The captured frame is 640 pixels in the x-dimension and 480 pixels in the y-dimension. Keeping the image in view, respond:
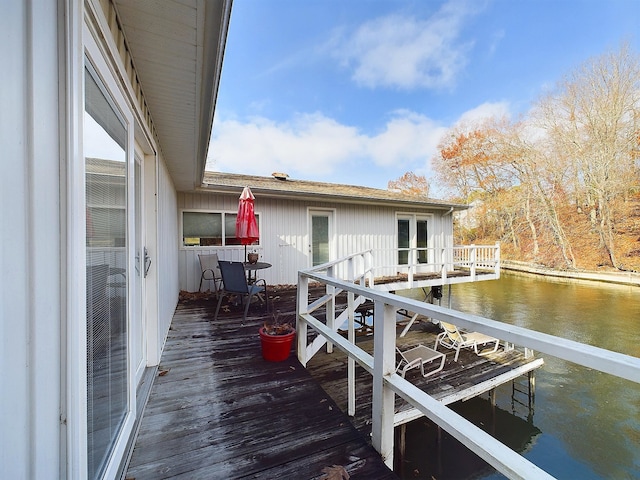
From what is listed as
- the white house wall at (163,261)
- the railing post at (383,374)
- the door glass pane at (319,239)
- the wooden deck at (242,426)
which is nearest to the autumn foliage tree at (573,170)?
the door glass pane at (319,239)

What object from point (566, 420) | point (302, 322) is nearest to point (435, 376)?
point (302, 322)

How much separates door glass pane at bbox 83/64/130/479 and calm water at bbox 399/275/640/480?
5171 mm

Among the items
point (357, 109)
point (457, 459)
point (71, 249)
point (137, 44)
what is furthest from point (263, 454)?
point (357, 109)

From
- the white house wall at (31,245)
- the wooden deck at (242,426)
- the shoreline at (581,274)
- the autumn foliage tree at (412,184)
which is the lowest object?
the shoreline at (581,274)

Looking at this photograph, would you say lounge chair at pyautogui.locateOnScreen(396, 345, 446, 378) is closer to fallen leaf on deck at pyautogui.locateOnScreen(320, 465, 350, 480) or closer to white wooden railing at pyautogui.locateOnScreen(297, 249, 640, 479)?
white wooden railing at pyautogui.locateOnScreen(297, 249, 640, 479)

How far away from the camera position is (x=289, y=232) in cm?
772

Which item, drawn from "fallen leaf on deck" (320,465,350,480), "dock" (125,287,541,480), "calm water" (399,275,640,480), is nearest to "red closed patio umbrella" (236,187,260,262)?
"dock" (125,287,541,480)

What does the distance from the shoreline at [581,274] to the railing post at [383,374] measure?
1706 cm

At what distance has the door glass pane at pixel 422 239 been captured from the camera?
32.2 feet

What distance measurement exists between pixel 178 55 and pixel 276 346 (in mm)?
2641

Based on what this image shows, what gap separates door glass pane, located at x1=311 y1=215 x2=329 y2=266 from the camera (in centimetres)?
814

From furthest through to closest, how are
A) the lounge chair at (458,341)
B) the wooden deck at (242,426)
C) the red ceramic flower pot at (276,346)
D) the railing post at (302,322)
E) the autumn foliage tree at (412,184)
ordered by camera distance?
1. the autumn foliage tree at (412,184)
2. the lounge chair at (458,341)
3. the railing post at (302,322)
4. the red ceramic flower pot at (276,346)
5. the wooden deck at (242,426)

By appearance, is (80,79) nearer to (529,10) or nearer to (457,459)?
(457,459)

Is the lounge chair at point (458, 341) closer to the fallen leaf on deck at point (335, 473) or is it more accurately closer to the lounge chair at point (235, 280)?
the lounge chair at point (235, 280)
